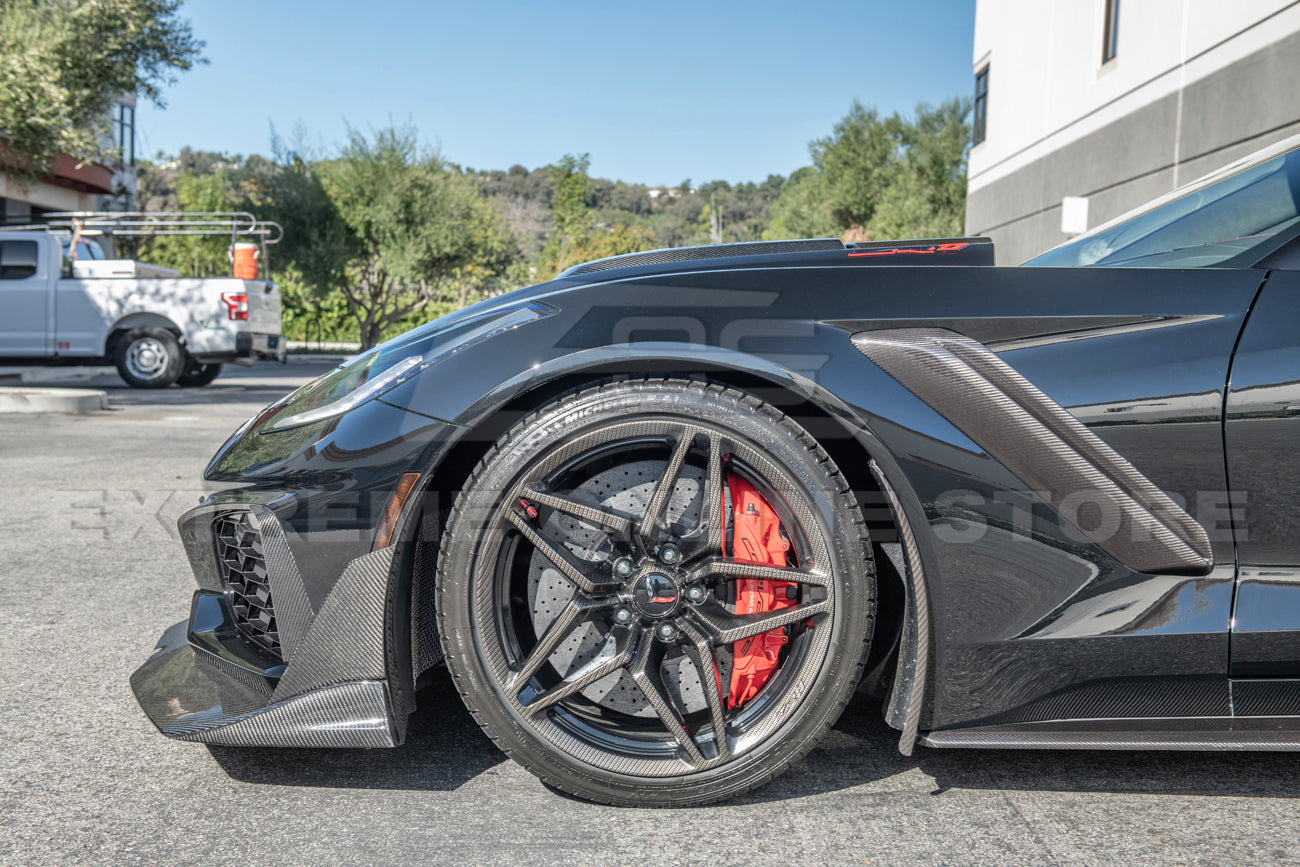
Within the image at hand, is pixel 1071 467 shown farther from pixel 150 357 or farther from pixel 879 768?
pixel 150 357

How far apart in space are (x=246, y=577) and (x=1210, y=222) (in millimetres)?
2085

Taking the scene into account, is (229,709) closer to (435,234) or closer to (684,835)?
(684,835)

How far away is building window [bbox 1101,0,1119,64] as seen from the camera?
1293 cm

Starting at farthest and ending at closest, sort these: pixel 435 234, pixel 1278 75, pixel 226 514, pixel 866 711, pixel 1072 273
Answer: pixel 435 234 < pixel 1278 75 < pixel 866 711 < pixel 226 514 < pixel 1072 273

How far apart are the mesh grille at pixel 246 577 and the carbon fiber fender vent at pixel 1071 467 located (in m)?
1.27

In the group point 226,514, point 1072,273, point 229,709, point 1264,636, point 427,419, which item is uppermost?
point 1072,273

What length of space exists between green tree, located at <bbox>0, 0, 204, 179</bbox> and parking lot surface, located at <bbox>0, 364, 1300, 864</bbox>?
11.2m

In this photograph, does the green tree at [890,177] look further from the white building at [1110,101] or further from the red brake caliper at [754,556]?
the red brake caliper at [754,556]

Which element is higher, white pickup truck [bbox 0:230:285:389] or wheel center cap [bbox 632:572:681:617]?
white pickup truck [bbox 0:230:285:389]

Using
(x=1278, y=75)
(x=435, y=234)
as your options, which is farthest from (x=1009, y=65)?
(x=435, y=234)

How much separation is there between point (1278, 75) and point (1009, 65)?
8.19 metres

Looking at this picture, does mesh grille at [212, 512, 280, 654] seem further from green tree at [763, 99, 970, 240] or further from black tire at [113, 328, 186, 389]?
green tree at [763, 99, 970, 240]

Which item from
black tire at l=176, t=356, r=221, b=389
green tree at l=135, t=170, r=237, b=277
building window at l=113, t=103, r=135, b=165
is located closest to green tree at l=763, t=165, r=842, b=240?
green tree at l=135, t=170, r=237, b=277

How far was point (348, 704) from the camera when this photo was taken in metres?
1.78
